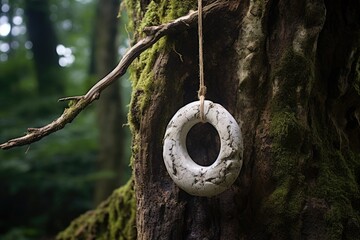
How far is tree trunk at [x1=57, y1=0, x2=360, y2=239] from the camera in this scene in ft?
4.79

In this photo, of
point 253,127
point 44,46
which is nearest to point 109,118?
point 253,127

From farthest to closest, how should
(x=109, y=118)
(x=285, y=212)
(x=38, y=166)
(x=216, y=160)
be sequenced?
1. (x=38, y=166)
2. (x=109, y=118)
3. (x=285, y=212)
4. (x=216, y=160)

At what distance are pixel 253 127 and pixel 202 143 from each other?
0.62 ft

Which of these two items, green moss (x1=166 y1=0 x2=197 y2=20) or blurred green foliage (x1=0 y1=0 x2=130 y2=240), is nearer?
green moss (x1=166 y1=0 x2=197 y2=20)

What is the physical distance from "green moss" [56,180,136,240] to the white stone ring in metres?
0.88

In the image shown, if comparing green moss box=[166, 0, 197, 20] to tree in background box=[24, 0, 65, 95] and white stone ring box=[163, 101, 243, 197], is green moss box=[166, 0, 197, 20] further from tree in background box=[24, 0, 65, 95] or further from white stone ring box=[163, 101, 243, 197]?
tree in background box=[24, 0, 65, 95]

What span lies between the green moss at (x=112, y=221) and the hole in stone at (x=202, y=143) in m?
0.76

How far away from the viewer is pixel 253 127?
1.49 m

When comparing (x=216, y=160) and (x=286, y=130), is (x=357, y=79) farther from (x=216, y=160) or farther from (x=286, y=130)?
(x=216, y=160)

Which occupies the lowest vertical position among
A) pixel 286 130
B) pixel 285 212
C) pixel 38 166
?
pixel 285 212

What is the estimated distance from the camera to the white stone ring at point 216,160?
1.29 meters

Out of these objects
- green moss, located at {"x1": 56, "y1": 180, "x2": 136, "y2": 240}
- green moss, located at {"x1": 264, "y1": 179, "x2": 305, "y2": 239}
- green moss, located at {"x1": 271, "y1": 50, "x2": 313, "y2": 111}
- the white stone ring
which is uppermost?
green moss, located at {"x1": 271, "y1": 50, "x2": 313, "y2": 111}

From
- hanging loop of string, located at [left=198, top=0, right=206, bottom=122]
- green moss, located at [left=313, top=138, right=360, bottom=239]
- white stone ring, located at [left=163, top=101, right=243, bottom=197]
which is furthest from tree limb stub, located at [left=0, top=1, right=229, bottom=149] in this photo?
green moss, located at [left=313, top=138, right=360, bottom=239]

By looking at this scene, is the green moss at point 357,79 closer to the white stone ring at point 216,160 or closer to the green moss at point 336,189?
the green moss at point 336,189
